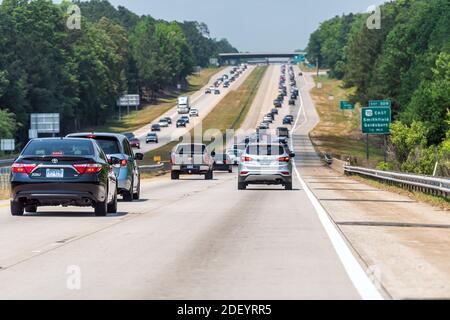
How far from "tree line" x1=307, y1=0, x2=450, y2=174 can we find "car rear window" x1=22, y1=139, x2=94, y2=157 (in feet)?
137

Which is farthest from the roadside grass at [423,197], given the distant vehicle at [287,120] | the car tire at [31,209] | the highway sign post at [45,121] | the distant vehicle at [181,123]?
the distant vehicle at [287,120]

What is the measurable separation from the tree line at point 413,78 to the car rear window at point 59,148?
41.8 m

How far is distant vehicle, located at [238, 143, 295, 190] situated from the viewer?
36.9 meters

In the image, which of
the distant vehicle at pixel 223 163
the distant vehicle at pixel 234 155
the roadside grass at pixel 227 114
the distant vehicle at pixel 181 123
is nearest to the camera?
the distant vehicle at pixel 223 163

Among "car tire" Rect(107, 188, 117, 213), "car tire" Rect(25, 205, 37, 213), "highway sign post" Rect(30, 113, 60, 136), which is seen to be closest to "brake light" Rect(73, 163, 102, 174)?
"car tire" Rect(107, 188, 117, 213)

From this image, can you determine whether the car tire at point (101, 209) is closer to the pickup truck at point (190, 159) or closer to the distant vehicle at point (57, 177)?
the distant vehicle at point (57, 177)

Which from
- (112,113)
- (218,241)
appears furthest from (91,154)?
(112,113)

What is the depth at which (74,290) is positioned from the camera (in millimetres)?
10797

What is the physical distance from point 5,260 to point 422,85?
3783 inches

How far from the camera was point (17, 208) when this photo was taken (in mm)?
22500

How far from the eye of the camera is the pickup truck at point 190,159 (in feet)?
167

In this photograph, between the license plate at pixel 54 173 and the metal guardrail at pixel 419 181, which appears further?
the metal guardrail at pixel 419 181

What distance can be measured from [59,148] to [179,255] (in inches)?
328

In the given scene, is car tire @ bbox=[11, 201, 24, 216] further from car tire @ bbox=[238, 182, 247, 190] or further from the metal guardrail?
car tire @ bbox=[238, 182, 247, 190]
